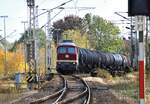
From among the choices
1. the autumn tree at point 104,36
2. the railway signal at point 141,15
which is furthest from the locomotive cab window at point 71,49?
the autumn tree at point 104,36

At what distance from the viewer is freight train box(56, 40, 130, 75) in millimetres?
49469

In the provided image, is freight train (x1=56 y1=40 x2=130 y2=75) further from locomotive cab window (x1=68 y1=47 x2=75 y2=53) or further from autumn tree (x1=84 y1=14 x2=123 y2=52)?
autumn tree (x1=84 y1=14 x2=123 y2=52)

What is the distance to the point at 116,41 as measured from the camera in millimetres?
121250

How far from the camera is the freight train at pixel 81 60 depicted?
162 feet

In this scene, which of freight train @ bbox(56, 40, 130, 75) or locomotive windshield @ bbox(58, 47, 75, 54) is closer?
locomotive windshield @ bbox(58, 47, 75, 54)

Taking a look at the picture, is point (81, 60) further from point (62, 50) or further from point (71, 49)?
point (71, 49)

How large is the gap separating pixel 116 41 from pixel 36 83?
88116 millimetres

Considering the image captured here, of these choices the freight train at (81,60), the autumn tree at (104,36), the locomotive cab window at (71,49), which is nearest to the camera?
the locomotive cab window at (71,49)

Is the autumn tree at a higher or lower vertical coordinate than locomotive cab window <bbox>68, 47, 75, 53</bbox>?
higher

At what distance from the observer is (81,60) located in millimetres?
51438

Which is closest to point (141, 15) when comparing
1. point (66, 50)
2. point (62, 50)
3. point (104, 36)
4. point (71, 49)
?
point (71, 49)

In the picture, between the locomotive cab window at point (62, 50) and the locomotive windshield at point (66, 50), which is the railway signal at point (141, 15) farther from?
the locomotive cab window at point (62, 50)

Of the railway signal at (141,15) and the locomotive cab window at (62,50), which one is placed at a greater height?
the railway signal at (141,15)

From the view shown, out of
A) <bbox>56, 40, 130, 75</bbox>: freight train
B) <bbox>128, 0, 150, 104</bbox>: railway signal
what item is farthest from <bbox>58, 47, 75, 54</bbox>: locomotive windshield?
<bbox>128, 0, 150, 104</bbox>: railway signal
